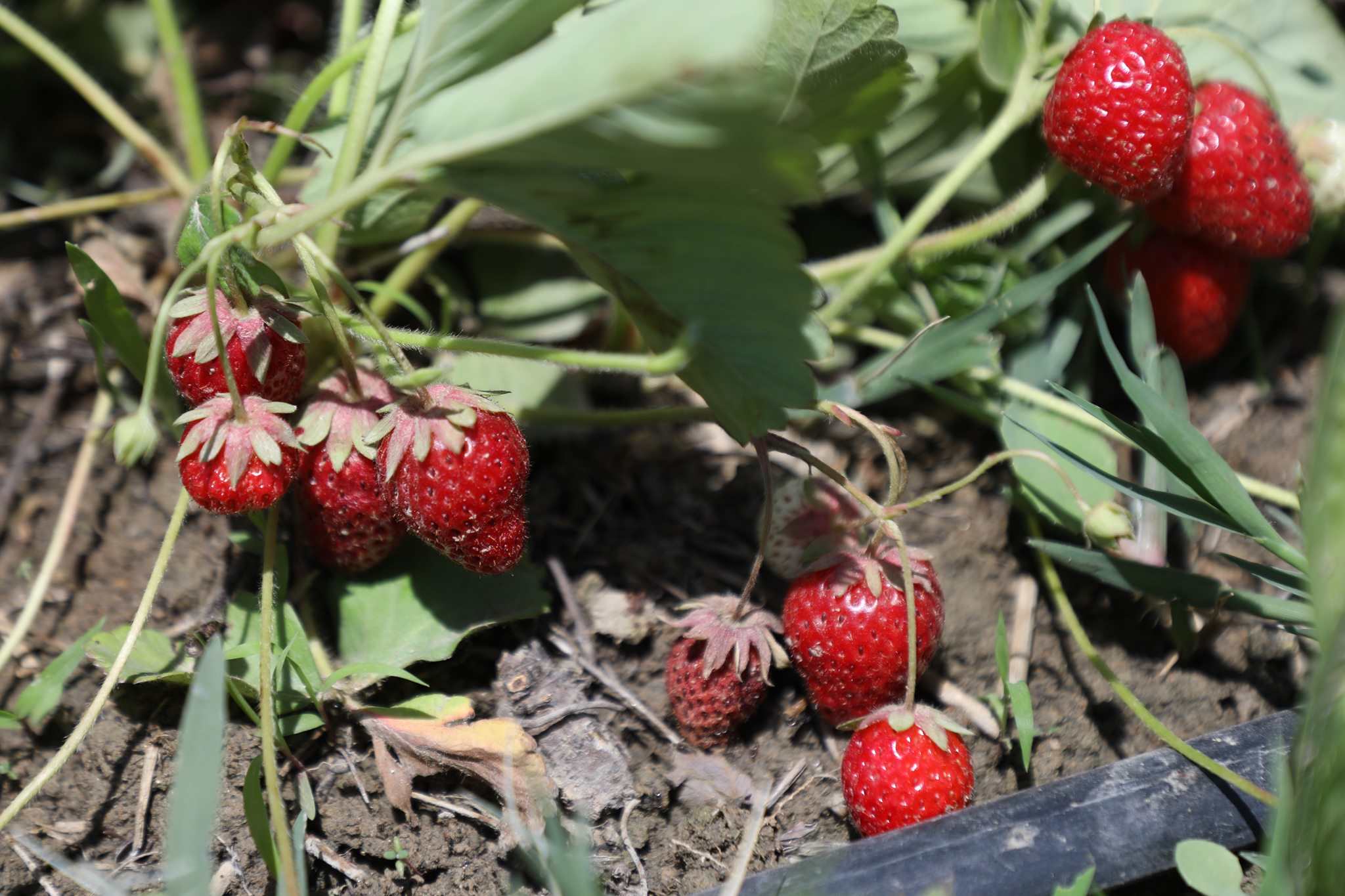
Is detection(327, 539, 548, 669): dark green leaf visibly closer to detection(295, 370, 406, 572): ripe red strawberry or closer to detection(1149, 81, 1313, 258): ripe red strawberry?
detection(295, 370, 406, 572): ripe red strawberry

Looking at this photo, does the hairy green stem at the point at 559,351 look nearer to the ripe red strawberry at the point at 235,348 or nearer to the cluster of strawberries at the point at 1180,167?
the ripe red strawberry at the point at 235,348

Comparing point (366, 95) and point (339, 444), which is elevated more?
point (366, 95)

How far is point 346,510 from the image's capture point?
4.17 feet

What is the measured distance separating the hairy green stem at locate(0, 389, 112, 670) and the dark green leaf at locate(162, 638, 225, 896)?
0.64 m

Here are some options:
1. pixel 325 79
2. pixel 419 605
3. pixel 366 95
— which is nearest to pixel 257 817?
pixel 419 605

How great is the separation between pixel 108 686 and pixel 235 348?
0.42m

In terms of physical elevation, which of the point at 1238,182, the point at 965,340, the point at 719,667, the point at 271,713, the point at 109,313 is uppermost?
the point at 109,313

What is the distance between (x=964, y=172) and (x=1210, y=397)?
2.23 ft

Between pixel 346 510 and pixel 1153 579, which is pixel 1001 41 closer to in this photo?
pixel 1153 579

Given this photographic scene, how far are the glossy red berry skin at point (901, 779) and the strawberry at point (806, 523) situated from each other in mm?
245

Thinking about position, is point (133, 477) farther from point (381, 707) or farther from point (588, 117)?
point (588, 117)

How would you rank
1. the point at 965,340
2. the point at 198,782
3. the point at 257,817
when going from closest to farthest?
the point at 198,782, the point at 257,817, the point at 965,340

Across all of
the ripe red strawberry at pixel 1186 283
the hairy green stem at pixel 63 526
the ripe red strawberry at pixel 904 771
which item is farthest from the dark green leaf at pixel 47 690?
the ripe red strawberry at pixel 1186 283

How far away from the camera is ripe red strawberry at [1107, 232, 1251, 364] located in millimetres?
1600
